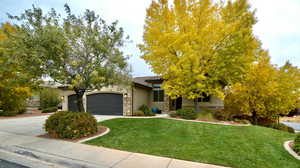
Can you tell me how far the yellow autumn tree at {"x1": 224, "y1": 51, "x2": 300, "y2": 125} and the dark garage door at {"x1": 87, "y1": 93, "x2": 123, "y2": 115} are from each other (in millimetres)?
9648

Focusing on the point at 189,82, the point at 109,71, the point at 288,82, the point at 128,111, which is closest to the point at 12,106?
the point at 128,111

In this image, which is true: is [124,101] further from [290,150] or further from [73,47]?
[290,150]

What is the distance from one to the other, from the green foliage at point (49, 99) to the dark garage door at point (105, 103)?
8266mm

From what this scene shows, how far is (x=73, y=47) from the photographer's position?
225 inches

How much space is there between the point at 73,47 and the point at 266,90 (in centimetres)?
1223

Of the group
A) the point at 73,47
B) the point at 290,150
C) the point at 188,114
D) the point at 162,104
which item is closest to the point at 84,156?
the point at 73,47

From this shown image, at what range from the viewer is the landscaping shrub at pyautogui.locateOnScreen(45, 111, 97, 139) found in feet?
17.6

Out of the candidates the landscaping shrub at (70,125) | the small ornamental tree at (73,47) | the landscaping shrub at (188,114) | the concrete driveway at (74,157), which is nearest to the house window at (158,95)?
the landscaping shrub at (188,114)

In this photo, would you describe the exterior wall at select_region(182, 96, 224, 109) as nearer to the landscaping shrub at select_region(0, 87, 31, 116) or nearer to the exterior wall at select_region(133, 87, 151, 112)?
the exterior wall at select_region(133, 87, 151, 112)

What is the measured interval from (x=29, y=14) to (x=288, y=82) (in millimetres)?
16194

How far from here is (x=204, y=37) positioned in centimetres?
821

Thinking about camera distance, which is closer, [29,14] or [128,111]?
[29,14]

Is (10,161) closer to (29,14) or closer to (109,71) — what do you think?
(109,71)

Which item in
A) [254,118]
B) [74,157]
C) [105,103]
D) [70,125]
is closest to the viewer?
[74,157]
